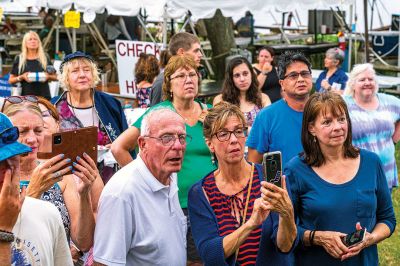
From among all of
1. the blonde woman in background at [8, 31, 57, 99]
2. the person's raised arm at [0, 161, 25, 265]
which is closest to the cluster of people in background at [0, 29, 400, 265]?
the person's raised arm at [0, 161, 25, 265]

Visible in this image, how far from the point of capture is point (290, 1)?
46.3ft

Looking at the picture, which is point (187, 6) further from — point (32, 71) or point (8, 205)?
point (8, 205)

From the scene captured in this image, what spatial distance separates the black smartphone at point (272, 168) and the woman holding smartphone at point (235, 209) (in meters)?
0.05

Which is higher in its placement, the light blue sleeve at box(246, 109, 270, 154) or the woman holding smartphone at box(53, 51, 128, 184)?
the woman holding smartphone at box(53, 51, 128, 184)

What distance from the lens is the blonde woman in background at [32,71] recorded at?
10562 mm

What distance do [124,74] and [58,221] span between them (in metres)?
10.6

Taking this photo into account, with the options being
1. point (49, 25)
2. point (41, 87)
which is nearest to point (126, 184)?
point (41, 87)

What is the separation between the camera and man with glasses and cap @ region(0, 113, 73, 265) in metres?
2.51

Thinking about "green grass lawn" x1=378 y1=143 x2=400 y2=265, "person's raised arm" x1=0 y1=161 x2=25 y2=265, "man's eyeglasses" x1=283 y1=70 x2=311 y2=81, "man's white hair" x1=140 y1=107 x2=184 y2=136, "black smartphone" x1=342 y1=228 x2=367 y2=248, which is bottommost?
"green grass lawn" x1=378 y1=143 x2=400 y2=265

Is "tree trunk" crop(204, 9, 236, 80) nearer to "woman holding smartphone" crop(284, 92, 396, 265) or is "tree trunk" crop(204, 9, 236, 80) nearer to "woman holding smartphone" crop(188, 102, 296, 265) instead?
"woman holding smartphone" crop(284, 92, 396, 265)

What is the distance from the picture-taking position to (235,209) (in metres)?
3.86

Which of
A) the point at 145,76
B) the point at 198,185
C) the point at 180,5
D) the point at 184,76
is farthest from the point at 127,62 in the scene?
the point at 198,185

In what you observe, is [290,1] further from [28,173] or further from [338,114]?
[28,173]

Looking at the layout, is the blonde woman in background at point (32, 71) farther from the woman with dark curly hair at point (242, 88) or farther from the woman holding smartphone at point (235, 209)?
the woman holding smartphone at point (235, 209)
